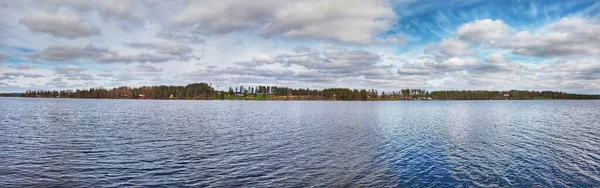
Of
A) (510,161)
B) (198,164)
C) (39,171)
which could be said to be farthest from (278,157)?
(510,161)

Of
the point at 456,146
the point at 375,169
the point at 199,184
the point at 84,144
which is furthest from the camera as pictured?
the point at 456,146

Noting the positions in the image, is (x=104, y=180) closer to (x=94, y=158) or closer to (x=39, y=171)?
(x=39, y=171)

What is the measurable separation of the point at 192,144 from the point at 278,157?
10.7 meters

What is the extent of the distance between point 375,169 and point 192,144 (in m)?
18.5

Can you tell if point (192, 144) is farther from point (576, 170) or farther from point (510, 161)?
point (576, 170)

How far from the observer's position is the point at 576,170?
24641mm

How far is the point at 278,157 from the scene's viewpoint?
92.7 feet

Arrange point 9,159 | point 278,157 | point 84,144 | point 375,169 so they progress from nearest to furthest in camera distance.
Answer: point 375,169 < point 9,159 < point 278,157 < point 84,144

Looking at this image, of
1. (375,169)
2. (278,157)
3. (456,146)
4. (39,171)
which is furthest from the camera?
(456,146)

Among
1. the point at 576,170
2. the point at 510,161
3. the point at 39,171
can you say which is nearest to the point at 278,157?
the point at 39,171

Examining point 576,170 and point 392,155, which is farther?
point 392,155

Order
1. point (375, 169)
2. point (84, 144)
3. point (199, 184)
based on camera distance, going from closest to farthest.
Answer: point (199, 184) → point (375, 169) → point (84, 144)

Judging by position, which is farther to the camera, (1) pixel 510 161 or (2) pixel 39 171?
(1) pixel 510 161

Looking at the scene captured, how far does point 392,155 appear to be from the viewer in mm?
30000
